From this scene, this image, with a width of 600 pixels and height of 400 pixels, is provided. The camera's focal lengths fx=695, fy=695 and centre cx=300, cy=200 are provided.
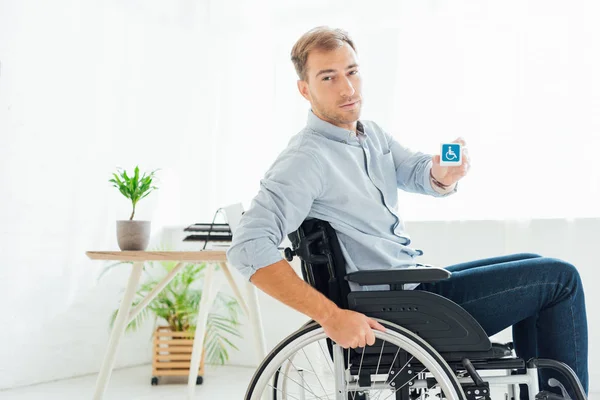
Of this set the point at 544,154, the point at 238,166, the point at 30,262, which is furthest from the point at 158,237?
the point at 544,154

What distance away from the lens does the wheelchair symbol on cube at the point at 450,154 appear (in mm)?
1521

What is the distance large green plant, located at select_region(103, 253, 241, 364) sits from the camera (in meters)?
3.43

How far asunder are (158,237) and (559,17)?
2380mm

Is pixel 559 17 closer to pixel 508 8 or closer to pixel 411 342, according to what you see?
pixel 508 8

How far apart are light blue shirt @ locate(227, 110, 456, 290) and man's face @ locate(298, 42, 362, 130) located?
1.2 inches

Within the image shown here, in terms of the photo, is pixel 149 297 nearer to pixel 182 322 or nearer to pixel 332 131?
pixel 182 322

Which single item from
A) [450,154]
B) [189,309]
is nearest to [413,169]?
[450,154]

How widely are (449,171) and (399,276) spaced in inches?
14.4

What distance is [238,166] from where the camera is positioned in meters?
3.80

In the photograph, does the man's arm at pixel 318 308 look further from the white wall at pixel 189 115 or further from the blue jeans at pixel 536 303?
the white wall at pixel 189 115

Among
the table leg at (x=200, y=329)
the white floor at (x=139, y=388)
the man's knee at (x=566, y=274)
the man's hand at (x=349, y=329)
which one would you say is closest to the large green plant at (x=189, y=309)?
the white floor at (x=139, y=388)

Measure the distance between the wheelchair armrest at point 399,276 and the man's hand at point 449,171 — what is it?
0.30 meters

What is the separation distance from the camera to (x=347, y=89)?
5.22 feet

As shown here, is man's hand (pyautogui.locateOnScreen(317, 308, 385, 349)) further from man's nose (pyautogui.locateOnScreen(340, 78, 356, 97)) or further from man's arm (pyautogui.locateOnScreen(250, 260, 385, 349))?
man's nose (pyautogui.locateOnScreen(340, 78, 356, 97))
